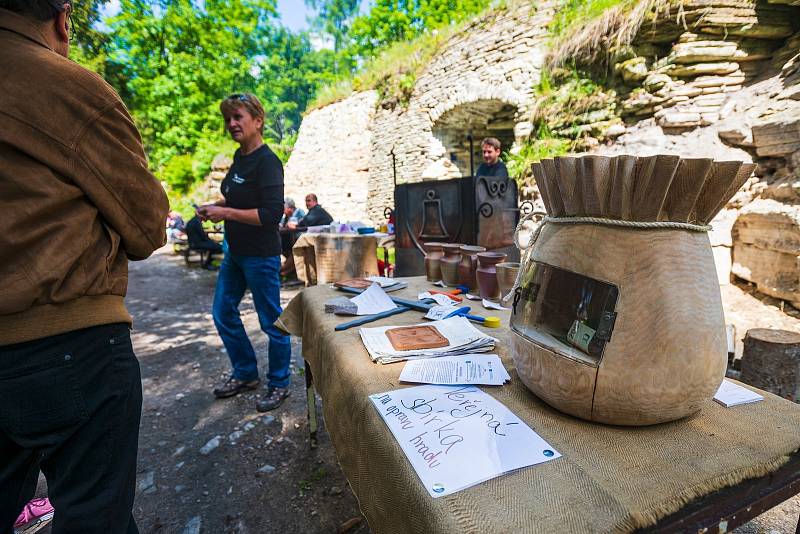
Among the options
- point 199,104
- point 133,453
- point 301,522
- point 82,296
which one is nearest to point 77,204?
point 82,296

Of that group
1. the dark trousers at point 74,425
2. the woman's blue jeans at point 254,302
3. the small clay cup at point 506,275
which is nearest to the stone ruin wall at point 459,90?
the woman's blue jeans at point 254,302

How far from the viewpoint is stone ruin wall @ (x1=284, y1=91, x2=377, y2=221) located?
11882 millimetres

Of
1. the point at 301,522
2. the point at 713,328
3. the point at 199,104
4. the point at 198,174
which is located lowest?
the point at 301,522

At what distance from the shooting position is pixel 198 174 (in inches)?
531

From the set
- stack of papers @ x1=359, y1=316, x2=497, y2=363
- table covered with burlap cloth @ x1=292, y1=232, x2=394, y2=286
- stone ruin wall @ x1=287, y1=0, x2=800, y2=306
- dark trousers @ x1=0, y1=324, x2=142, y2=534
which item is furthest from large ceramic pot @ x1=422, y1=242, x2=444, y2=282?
stone ruin wall @ x1=287, y1=0, x2=800, y2=306

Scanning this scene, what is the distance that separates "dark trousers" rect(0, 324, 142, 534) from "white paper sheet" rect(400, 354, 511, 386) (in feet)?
2.54

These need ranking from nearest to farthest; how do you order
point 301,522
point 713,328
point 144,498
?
point 713,328
point 301,522
point 144,498

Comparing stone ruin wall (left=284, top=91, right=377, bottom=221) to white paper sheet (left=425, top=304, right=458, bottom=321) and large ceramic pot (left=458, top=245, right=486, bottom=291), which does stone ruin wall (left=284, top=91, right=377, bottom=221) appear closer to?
large ceramic pot (left=458, top=245, right=486, bottom=291)

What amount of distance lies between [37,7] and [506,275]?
5.31 ft

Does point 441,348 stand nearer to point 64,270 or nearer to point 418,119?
point 64,270

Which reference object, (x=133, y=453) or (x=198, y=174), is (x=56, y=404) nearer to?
(x=133, y=453)

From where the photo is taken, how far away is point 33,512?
1.64 meters

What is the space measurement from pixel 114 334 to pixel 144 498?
1.30 meters

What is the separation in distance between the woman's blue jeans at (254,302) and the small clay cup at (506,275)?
1454 mm
